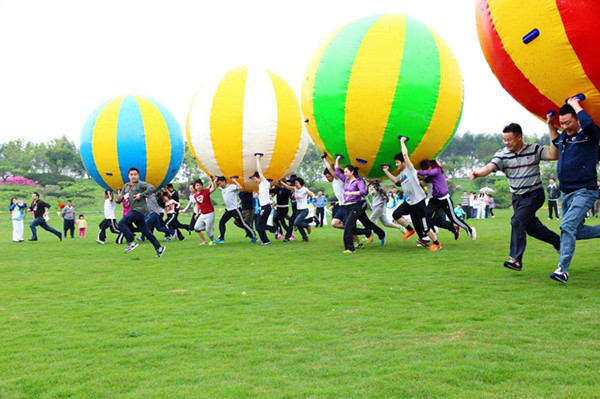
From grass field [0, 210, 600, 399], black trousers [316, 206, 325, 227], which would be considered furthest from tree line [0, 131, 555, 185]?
grass field [0, 210, 600, 399]

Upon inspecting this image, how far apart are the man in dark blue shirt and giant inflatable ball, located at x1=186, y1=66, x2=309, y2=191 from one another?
6.37 meters

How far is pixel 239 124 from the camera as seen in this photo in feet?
36.9

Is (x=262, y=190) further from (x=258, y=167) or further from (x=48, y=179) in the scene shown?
(x=48, y=179)

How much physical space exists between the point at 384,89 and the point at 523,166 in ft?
8.23

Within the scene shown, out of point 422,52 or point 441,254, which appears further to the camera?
point 441,254

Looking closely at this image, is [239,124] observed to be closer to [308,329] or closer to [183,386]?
[308,329]

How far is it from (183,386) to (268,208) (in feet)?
30.5

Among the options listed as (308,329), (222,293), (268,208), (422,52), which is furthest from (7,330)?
(268,208)

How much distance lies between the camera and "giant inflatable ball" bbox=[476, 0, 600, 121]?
4.99 m

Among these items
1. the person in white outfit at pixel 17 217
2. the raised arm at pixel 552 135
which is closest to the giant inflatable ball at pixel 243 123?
the raised arm at pixel 552 135

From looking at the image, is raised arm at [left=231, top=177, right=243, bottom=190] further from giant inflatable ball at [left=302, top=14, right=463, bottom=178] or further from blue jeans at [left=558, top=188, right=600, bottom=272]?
blue jeans at [left=558, top=188, right=600, bottom=272]

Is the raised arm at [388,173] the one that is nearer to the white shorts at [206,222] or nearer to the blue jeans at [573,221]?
the blue jeans at [573,221]

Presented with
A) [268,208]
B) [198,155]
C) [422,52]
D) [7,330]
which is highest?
[422,52]

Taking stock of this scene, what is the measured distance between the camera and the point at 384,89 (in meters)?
8.35
